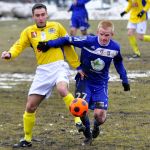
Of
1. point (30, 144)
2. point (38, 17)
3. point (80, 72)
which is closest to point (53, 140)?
point (30, 144)

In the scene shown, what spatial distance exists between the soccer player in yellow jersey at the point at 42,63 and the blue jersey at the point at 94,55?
5.8 inches

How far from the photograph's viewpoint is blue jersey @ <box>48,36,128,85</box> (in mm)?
8531

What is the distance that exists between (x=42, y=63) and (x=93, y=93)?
2.60 feet

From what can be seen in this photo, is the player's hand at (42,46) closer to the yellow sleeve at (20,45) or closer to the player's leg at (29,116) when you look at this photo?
the yellow sleeve at (20,45)

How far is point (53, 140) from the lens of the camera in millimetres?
8938

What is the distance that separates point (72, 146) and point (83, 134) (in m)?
0.60

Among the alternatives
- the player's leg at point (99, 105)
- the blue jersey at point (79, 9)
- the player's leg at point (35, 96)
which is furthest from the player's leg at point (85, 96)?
the blue jersey at point (79, 9)

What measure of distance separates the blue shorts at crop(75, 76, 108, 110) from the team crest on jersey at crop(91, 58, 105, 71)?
224 mm

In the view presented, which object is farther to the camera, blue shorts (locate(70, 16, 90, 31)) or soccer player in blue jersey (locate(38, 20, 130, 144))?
blue shorts (locate(70, 16, 90, 31))

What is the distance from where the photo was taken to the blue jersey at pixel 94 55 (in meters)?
8.53

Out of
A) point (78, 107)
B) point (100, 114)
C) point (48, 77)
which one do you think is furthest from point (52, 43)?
point (100, 114)

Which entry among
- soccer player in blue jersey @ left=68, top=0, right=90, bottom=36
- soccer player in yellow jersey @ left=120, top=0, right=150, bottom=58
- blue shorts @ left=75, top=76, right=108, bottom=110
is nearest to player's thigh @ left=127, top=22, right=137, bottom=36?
soccer player in yellow jersey @ left=120, top=0, right=150, bottom=58

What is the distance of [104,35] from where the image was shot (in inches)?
331

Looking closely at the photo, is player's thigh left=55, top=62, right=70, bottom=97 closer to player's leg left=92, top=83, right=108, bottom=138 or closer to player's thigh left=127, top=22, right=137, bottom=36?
player's leg left=92, top=83, right=108, bottom=138
